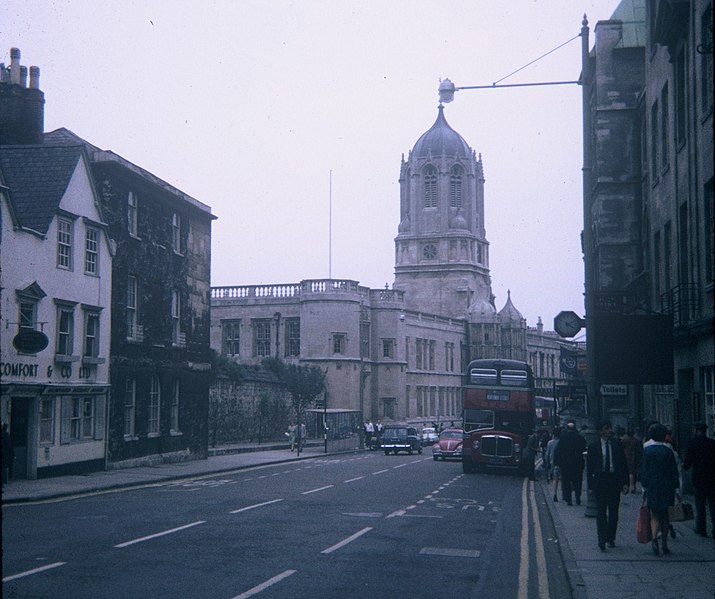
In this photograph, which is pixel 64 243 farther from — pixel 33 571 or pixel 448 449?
pixel 448 449

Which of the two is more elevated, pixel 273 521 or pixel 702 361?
pixel 702 361

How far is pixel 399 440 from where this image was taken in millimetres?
54219

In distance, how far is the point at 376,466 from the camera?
40.2 meters

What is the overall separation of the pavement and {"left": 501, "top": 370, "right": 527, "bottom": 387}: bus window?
7.79 metres

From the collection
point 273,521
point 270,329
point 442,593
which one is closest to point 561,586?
point 442,593

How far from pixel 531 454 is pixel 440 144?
266 ft

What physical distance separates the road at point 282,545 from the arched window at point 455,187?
8725 cm

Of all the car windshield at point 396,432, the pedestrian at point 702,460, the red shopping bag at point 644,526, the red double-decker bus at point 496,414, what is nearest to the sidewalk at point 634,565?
the red shopping bag at point 644,526

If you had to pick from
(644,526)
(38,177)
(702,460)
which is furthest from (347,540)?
(38,177)

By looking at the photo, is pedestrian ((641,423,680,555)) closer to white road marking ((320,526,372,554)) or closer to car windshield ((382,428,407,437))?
white road marking ((320,526,372,554))

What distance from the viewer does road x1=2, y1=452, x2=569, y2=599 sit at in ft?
36.8

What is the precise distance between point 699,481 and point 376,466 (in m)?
25.2

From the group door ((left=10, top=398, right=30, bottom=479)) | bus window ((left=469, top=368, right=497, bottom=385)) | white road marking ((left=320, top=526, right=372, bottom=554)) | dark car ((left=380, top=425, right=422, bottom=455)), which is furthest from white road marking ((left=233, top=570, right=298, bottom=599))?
dark car ((left=380, top=425, right=422, bottom=455))

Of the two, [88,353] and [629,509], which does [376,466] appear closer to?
[88,353]
